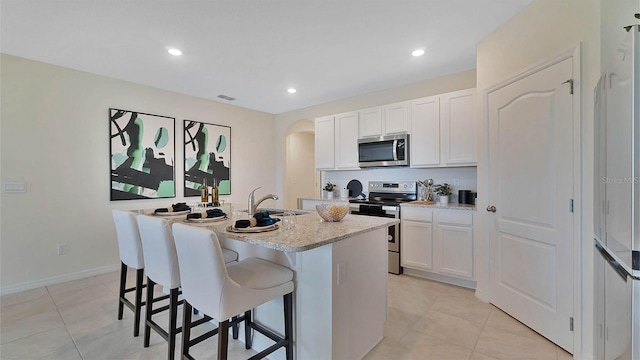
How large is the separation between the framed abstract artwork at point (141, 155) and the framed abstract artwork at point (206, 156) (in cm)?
24

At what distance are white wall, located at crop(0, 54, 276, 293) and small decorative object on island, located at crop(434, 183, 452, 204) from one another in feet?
13.4

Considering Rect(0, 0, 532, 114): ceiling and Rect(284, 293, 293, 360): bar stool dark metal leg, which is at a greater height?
Rect(0, 0, 532, 114): ceiling

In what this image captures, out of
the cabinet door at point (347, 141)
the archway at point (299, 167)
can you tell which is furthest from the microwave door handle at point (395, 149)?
the archway at point (299, 167)

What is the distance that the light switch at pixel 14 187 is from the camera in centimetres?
291

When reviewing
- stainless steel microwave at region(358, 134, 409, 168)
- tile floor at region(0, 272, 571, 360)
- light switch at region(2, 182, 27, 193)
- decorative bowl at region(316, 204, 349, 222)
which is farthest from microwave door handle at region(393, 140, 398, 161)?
light switch at region(2, 182, 27, 193)

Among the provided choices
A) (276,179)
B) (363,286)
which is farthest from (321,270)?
(276,179)

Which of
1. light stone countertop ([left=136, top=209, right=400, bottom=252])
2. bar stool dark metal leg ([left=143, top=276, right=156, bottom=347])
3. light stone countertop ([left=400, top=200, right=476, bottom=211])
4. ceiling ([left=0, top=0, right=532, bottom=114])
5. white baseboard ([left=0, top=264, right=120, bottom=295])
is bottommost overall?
white baseboard ([left=0, top=264, right=120, bottom=295])

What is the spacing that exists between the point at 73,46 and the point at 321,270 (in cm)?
343

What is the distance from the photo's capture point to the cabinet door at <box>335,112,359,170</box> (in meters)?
4.22

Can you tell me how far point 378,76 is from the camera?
3660 mm

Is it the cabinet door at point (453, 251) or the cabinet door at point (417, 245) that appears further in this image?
the cabinet door at point (417, 245)

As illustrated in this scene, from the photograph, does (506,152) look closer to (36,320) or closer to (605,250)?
(605,250)

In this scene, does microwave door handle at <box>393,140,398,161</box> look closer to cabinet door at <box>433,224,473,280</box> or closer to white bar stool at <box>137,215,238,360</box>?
cabinet door at <box>433,224,473,280</box>

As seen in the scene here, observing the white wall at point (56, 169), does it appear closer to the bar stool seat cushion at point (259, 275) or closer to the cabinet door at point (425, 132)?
the bar stool seat cushion at point (259, 275)
